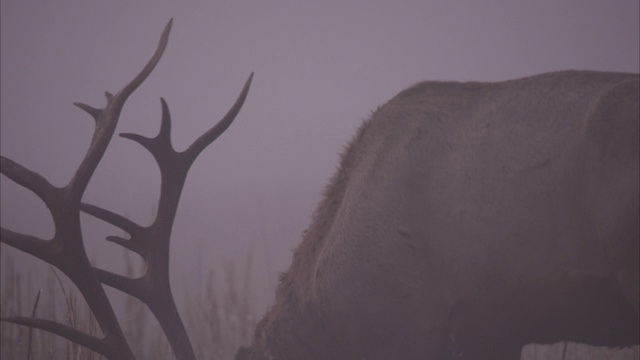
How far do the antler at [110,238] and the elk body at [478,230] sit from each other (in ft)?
2.04

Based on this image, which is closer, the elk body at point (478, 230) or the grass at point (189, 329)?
the elk body at point (478, 230)

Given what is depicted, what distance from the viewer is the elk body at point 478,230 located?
2.34 meters

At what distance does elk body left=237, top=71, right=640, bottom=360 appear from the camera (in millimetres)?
2338

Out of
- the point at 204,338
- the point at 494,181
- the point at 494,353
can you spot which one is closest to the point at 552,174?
the point at 494,181

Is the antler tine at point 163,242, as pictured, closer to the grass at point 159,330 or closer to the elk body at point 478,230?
the elk body at point 478,230

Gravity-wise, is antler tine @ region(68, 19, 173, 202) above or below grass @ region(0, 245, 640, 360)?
above

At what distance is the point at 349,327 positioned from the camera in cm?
298

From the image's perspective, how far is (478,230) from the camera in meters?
2.63

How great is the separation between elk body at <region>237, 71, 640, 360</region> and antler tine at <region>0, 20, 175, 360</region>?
0.79m

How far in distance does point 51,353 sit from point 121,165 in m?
7.65

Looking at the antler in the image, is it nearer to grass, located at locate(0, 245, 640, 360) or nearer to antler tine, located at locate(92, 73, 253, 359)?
antler tine, located at locate(92, 73, 253, 359)

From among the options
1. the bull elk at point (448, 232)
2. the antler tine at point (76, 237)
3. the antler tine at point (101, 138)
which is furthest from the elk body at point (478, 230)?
the antler tine at point (101, 138)

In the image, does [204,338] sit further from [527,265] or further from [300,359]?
[527,265]


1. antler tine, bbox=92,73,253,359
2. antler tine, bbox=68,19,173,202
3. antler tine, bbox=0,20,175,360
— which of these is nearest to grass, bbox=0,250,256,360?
antler tine, bbox=92,73,253,359
